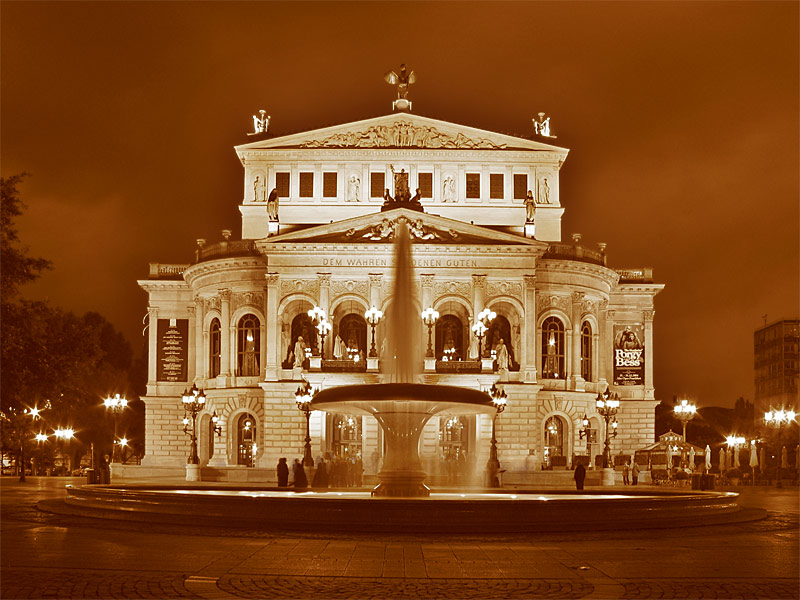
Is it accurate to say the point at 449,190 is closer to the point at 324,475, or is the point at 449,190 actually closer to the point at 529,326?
the point at 529,326

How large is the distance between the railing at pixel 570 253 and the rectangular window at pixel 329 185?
40.7 ft

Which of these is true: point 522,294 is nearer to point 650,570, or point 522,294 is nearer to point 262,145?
point 262,145

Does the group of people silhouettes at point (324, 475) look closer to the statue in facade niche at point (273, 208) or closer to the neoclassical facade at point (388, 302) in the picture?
the neoclassical facade at point (388, 302)

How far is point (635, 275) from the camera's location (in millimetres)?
72875

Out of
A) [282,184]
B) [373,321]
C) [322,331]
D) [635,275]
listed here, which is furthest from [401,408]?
[635,275]

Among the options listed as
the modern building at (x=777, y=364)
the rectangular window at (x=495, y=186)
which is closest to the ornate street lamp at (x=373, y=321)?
the rectangular window at (x=495, y=186)

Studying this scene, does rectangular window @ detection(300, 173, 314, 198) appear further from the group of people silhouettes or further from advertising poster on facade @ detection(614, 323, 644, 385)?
the group of people silhouettes

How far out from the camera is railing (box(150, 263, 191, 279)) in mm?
70688

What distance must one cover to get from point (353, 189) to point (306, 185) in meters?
2.76

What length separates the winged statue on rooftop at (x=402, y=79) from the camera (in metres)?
67.5

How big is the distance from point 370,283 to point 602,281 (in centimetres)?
1426

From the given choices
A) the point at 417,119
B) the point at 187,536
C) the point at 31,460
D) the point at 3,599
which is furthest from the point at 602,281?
the point at 3,599

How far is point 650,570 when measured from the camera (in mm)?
16312

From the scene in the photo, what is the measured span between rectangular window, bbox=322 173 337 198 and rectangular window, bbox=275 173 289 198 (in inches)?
83.8
